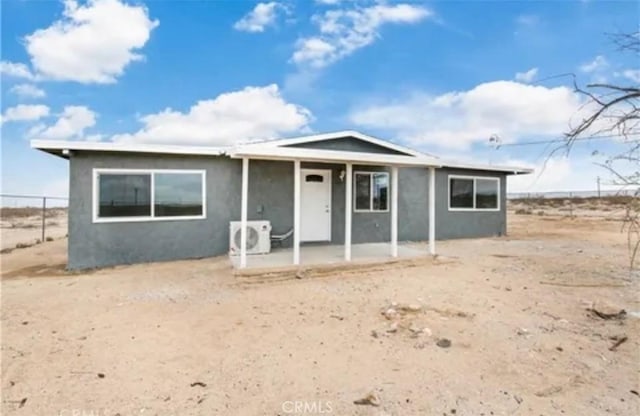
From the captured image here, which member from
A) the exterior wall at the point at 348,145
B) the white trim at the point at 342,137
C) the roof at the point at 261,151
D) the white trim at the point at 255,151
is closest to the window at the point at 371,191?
the exterior wall at the point at 348,145

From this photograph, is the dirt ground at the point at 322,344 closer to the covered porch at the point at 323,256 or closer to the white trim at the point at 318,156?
the covered porch at the point at 323,256

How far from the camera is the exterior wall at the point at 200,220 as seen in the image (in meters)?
7.87

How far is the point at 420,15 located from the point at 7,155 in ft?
45.3

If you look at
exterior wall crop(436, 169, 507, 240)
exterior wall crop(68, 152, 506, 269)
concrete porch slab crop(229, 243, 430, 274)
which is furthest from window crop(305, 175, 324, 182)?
exterior wall crop(436, 169, 507, 240)

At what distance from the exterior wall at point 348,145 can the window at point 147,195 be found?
2725mm

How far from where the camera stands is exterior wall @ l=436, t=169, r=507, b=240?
12008 mm

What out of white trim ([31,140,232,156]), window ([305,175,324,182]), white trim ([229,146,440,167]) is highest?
white trim ([31,140,232,156])

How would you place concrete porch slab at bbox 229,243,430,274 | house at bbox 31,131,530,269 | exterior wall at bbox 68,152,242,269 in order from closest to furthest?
concrete porch slab at bbox 229,243,430,274, house at bbox 31,131,530,269, exterior wall at bbox 68,152,242,269

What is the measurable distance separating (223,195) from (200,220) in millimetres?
796

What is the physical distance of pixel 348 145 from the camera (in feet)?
33.1

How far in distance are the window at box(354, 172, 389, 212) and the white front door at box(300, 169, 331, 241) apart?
3.17 ft

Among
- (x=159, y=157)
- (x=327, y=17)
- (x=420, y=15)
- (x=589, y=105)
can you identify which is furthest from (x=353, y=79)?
(x=589, y=105)

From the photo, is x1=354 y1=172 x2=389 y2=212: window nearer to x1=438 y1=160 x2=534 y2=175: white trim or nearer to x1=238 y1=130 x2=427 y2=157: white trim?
x1=238 y1=130 x2=427 y2=157: white trim

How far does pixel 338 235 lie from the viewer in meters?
10.1
